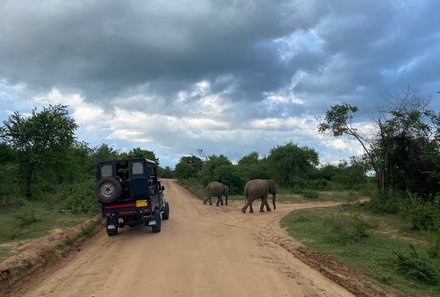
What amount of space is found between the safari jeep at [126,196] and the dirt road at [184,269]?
56 centimetres

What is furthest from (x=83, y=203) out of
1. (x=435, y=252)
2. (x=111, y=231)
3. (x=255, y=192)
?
(x=435, y=252)

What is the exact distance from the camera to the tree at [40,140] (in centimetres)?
3072

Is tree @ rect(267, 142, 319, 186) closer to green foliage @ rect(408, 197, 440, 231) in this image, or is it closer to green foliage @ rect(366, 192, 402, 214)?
green foliage @ rect(366, 192, 402, 214)

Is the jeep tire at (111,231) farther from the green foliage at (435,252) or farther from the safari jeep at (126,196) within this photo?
the green foliage at (435,252)

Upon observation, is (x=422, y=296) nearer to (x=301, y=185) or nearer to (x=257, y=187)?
(x=257, y=187)

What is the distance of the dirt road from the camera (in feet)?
27.8

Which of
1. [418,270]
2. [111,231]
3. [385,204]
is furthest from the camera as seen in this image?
[385,204]

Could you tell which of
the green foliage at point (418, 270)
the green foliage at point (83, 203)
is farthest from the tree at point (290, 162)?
the green foliage at point (418, 270)

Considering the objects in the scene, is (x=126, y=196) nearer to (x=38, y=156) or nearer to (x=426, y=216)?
(x=426, y=216)

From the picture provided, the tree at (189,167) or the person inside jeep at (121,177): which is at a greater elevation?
the tree at (189,167)

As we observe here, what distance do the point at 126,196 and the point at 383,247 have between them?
917cm

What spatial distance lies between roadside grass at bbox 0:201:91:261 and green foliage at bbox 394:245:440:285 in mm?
9868

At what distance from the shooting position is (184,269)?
10.0 metres

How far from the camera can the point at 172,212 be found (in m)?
24.8
